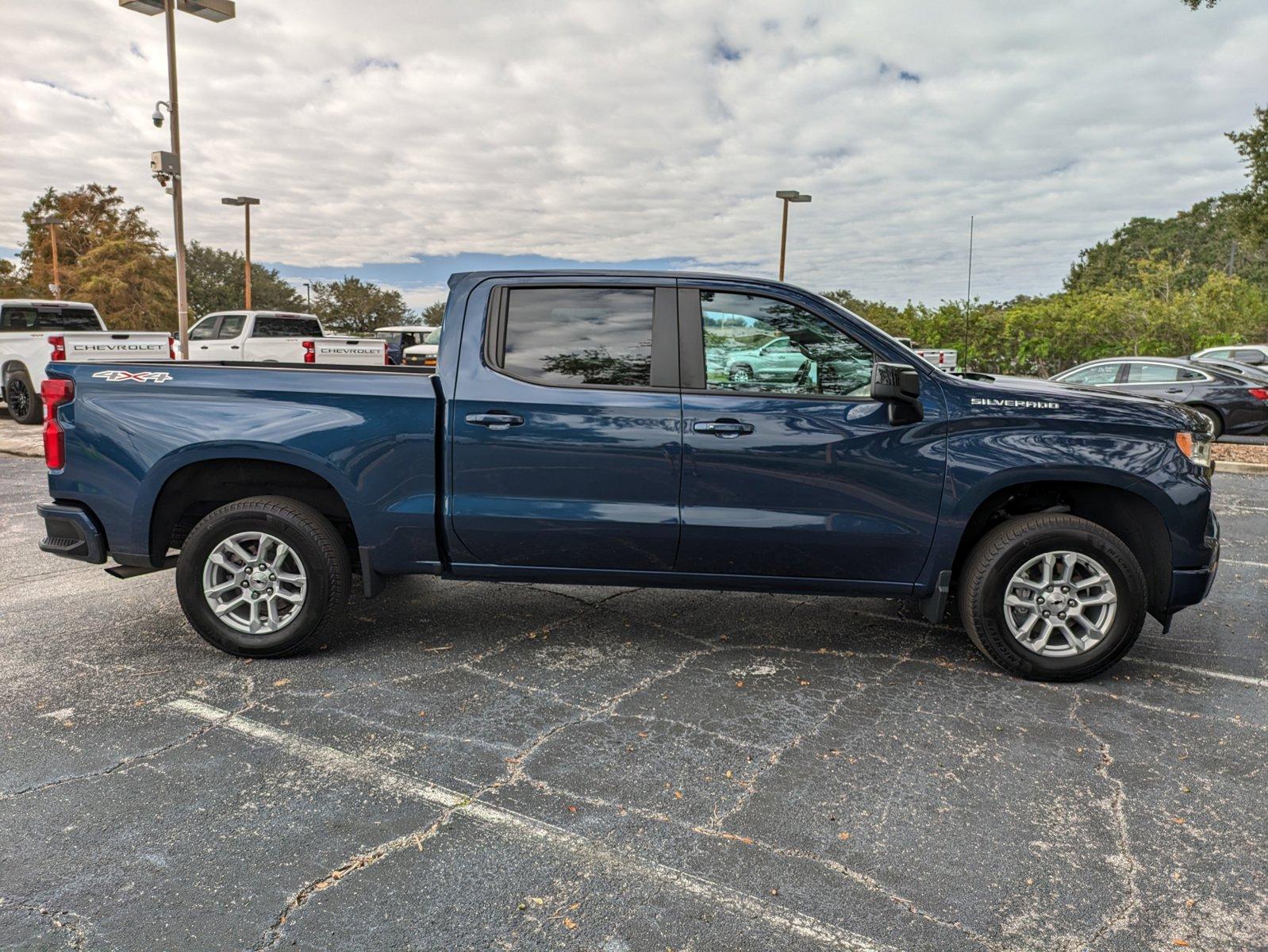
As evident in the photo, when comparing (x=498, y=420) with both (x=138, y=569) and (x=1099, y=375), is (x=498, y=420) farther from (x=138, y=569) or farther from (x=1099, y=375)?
(x=1099, y=375)

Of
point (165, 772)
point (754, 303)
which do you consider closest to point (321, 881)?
point (165, 772)

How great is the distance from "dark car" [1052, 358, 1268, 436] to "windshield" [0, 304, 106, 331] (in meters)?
17.1

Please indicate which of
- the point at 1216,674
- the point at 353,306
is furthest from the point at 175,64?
the point at 353,306

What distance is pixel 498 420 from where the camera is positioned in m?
4.21

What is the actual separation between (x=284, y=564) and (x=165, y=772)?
1.33 metres

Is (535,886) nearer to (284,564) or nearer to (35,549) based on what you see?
(284,564)

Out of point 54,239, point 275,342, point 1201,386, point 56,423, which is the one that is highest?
point 54,239

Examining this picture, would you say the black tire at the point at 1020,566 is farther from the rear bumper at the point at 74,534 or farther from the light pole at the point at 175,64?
the light pole at the point at 175,64

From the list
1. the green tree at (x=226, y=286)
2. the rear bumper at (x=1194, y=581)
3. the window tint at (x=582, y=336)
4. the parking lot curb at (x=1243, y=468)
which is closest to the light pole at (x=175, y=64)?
the window tint at (x=582, y=336)

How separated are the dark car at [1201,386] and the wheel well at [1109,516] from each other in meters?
11.4

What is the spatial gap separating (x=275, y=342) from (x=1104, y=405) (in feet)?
53.5

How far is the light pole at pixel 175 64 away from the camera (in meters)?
13.8

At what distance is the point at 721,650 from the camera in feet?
15.2

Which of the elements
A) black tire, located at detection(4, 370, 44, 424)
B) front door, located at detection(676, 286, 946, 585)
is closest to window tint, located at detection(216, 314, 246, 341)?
black tire, located at detection(4, 370, 44, 424)
